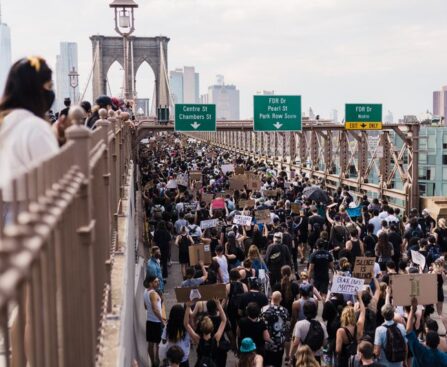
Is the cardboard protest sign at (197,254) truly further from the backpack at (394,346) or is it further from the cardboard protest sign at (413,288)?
the backpack at (394,346)

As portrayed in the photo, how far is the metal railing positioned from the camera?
4.05 feet

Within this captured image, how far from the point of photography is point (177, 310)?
7.68 m

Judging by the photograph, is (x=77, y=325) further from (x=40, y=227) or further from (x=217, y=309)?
(x=217, y=309)

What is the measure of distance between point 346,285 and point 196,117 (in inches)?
726

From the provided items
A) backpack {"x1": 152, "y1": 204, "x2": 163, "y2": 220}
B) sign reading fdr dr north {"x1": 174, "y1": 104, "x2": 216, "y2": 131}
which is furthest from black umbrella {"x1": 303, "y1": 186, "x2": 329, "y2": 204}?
sign reading fdr dr north {"x1": 174, "y1": 104, "x2": 216, "y2": 131}

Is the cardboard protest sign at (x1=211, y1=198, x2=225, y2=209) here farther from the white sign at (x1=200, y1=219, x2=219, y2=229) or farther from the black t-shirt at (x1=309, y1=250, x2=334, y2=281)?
the black t-shirt at (x1=309, y1=250, x2=334, y2=281)

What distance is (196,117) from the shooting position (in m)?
26.2

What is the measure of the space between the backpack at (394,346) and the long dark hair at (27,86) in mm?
4995

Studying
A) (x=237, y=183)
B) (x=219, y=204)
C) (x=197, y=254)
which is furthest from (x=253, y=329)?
(x=237, y=183)

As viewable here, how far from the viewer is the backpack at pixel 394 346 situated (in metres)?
6.85

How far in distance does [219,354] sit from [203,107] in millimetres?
19416

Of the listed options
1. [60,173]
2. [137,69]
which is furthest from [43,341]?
[137,69]

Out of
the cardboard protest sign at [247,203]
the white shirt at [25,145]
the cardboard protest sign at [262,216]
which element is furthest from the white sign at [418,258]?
the white shirt at [25,145]

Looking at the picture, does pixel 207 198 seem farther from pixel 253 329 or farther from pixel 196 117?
pixel 253 329
